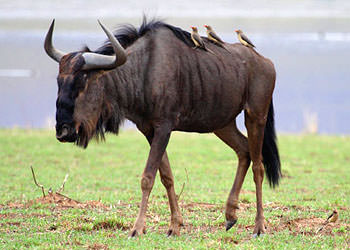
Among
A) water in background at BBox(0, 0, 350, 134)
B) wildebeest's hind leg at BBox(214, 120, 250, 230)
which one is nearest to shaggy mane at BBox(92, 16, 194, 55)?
wildebeest's hind leg at BBox(214, 120, 250, 230)

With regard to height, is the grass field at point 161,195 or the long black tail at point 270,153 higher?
the long black tail at point 270,153

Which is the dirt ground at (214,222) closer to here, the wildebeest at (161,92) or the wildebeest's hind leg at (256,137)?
the wildebeest at (161,92)

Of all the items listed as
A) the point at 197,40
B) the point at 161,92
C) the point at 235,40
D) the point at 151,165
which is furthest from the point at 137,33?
the point at 235,40

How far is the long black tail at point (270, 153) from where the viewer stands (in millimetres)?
8438

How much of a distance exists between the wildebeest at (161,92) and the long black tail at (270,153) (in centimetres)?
31

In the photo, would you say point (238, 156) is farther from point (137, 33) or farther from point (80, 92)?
point (80, 92)

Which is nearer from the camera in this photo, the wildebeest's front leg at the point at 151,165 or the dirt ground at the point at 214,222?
the wildebeest's front leg at the point at 151,165

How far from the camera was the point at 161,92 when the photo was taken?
7160mm

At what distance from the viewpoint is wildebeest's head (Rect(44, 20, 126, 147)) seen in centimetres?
685

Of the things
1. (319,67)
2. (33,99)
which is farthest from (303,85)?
(33,99)

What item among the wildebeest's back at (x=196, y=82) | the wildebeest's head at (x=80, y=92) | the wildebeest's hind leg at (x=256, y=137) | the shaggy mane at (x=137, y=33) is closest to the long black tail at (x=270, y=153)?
the wildebeest's hind leg at (x=256, y=137)

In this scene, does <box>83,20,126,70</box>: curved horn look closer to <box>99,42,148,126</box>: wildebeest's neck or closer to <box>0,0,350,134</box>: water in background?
<box>99,42,148,126</box>: wildebeest's neck

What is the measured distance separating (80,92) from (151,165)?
0.97 meters

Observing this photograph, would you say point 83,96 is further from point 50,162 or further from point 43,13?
point 43,13
